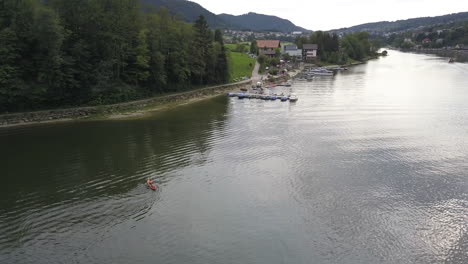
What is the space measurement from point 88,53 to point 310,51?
367 feet

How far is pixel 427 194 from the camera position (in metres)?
26.9

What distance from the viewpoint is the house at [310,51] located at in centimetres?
14588

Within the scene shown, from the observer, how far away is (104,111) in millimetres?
50469

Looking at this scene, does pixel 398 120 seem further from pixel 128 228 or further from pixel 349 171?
pixel 128 228

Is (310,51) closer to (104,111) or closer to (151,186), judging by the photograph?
(104,111)

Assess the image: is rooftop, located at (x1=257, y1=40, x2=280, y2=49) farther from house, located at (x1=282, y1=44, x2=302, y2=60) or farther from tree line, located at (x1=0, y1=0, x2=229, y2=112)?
tree line, located at (x1=0, y1=0, x2=229, y2=112)

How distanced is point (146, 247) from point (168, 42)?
48.8 meters

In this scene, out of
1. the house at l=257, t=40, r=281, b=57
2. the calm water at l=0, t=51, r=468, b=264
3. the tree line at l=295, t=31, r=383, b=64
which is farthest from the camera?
the tree line at l=295, t=31, r=383, b=64

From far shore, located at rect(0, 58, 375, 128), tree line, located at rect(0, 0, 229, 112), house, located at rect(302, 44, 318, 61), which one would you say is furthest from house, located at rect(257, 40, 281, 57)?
far shore, located at rect(0, 58, 375, 128)

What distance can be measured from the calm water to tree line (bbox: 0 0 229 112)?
20.0ft

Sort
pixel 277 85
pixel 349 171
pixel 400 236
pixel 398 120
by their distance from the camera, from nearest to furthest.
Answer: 1. pixel 400 236
2. pixel 349 171
3. pixel 398 120
4. pixel 277 85

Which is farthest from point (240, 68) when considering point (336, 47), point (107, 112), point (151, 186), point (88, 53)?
point (151, 186)

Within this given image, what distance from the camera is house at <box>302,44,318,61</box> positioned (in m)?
146

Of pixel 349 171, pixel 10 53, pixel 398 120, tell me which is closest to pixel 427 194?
pixel 349 171
